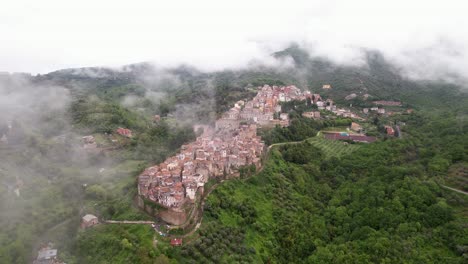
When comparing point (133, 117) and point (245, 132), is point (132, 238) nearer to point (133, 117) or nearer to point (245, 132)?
point (245, 132)

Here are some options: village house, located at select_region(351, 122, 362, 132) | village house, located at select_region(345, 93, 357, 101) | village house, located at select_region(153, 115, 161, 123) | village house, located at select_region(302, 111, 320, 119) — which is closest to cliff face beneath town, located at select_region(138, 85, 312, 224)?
village house, located at select_region(302, 111, 320, 119)

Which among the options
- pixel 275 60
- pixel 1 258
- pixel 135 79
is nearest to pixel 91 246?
pixel 1 258

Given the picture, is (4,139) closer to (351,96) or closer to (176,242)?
(176,242)

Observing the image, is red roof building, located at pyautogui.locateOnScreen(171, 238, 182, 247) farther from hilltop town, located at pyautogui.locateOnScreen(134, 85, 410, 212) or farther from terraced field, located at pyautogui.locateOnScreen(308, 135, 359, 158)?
terraced field, located at pyautogui.locateOnScreen(308, 135, 359, 158)

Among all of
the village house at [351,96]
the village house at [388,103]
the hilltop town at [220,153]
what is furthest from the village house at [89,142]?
the village house at [388,103]

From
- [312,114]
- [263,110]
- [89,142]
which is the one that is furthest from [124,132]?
[312,114]

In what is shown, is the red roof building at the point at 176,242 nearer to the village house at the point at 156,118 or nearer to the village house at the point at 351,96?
the village house at the point at 156,118
